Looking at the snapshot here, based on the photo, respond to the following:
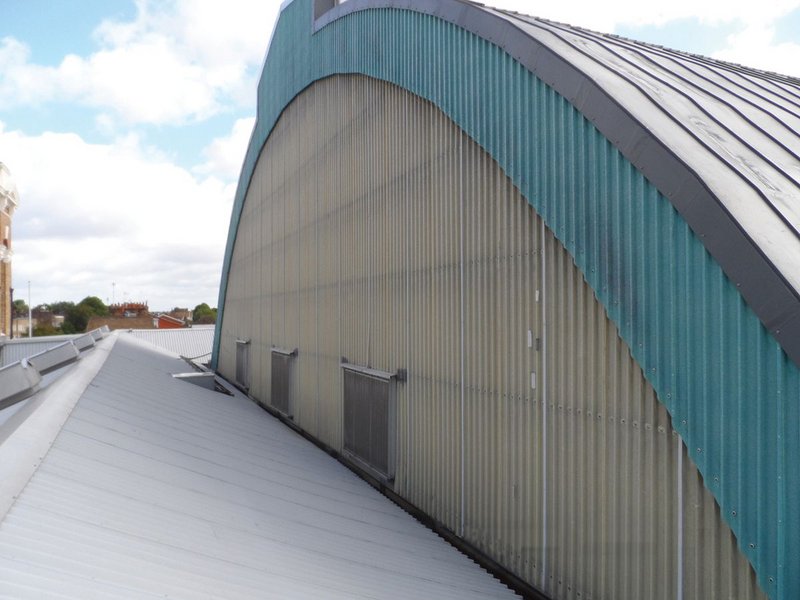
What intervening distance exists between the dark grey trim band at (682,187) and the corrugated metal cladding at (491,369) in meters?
1.25

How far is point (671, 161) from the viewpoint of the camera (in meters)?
4.75

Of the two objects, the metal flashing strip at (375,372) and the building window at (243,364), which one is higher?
the metal flashing strip at (375,372)

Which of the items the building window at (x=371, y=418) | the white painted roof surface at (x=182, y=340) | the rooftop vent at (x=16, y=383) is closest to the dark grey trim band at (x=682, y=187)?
the building window at (x=371, y=418)

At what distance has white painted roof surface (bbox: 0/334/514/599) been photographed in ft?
14.3

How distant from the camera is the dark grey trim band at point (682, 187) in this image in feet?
13.0

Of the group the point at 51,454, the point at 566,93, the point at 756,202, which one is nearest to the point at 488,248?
the point at 566,93

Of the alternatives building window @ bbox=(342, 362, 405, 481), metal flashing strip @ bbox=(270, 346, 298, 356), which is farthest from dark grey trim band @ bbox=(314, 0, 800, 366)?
metal flashing strip @ bbox=(270, 346, 298, 356)

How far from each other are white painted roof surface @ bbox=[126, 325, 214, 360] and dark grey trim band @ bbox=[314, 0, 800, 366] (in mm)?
37940

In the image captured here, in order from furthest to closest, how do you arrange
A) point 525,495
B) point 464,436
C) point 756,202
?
point 464,436 → point 525,495 → point 756,202

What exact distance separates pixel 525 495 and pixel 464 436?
4.47 feet

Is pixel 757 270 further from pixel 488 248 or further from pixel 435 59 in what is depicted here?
pixel 435 59

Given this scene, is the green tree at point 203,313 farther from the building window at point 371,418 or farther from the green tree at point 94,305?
the building window at point 371,418

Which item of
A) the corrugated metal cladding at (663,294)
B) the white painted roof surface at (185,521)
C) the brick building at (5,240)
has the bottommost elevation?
the white painted roof surface at (185,521)

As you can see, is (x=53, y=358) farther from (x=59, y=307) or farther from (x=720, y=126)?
(x=59, y=307)
